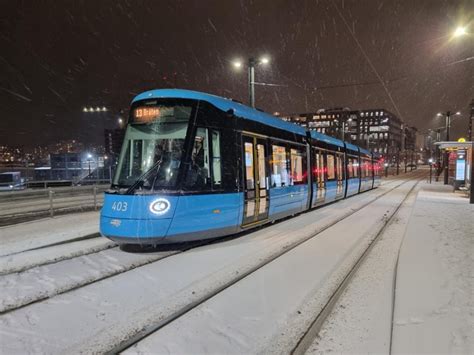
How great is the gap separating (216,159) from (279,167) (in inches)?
130

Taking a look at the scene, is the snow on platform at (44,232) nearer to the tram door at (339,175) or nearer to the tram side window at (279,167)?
the tram side window at (279,167)

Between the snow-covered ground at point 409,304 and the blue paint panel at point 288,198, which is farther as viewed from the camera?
the blue paint panel at point 288,198

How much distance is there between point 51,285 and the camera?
6.01 meters

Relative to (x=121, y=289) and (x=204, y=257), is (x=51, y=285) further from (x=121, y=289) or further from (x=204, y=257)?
(x=204, y=257)

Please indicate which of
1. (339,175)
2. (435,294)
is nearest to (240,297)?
(435,294)

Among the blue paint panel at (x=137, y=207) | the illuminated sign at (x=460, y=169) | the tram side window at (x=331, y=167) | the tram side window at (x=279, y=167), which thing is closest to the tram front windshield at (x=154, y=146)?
the blue paint panel at (x=137, y=207)

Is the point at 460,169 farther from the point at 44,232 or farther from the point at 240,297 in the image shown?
the point at 240,297

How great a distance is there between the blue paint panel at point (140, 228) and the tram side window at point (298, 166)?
581 cm

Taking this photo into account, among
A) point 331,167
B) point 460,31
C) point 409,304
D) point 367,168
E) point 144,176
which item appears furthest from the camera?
point 367,168

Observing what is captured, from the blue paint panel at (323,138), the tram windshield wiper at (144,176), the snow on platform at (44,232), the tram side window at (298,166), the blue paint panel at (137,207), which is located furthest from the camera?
the blue paint panel at (323,138)

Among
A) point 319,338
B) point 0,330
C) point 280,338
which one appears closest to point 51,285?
point 0,330

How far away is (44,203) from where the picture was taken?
2038 centimetres

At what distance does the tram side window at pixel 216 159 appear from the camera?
8.25m

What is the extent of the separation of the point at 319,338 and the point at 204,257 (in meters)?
3.71
